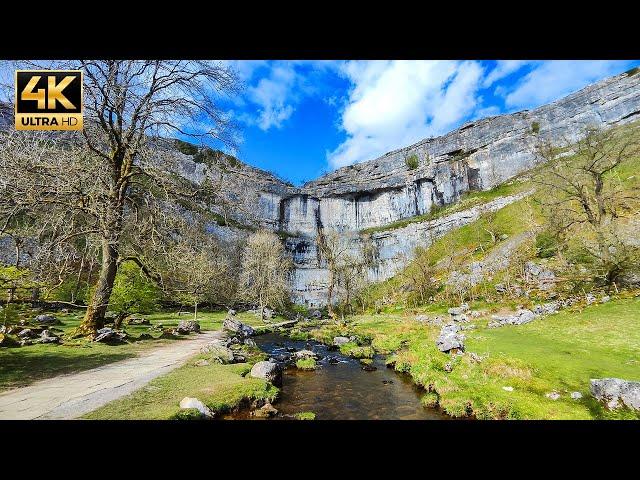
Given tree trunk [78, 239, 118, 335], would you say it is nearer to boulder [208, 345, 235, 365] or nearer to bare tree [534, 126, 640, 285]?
boulder [208, 345, 235, 365]

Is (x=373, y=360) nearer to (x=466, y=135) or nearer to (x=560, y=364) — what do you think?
(x=560, y=364)

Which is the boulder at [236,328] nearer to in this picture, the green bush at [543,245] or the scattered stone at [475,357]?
the scattered stone at [475,357]

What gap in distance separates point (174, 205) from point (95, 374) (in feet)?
17.7

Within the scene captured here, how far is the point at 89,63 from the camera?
8836 mm

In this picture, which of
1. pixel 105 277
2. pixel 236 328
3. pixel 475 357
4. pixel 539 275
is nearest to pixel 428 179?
pixel 539 275

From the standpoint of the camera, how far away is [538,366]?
969cm

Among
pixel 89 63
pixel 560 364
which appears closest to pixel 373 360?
pixel 560 364

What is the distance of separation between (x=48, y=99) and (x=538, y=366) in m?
14.4

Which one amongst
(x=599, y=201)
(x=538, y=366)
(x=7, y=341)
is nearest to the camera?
(x=538, y=366)

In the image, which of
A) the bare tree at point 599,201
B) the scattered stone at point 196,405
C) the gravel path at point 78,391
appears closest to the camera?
the gravel path at point 78,391

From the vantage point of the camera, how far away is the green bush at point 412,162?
8550 cm

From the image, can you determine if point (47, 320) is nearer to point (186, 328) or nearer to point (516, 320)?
point (186, 328)

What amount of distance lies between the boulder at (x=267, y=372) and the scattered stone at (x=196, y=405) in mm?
3750

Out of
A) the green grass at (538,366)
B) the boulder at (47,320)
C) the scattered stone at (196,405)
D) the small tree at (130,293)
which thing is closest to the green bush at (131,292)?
the small tree at (130,293)
